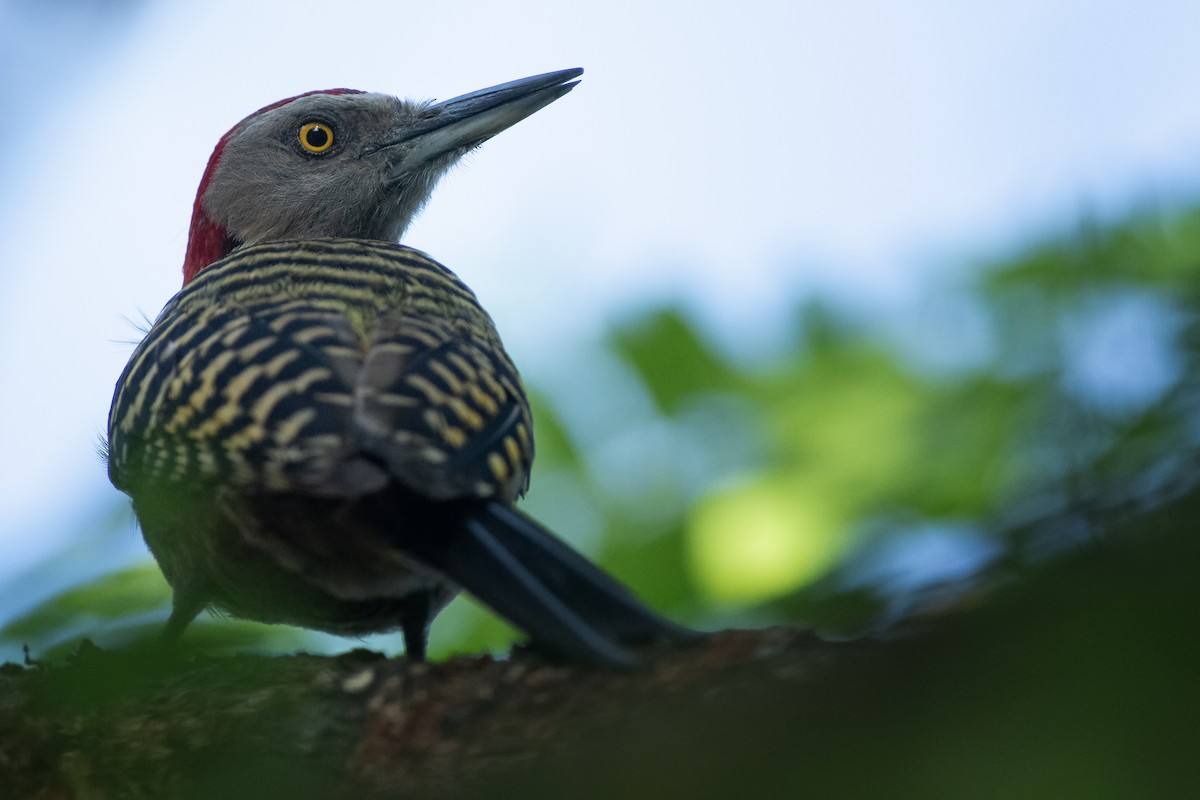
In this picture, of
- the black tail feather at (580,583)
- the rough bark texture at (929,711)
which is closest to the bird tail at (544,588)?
the black tail feather at (580,583)

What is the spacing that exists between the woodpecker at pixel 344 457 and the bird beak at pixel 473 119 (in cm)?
188

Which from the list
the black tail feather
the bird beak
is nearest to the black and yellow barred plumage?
the black tail feather

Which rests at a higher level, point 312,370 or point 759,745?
point 312,370

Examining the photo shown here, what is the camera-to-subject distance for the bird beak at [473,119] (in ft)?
25.0

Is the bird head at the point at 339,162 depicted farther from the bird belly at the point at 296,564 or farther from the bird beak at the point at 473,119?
the bird belly at the point at 296,564

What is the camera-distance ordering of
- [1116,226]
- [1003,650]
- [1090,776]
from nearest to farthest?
[1090,776] → [1003,650] → [1116,226]

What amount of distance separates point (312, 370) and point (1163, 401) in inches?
126

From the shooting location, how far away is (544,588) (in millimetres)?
3232

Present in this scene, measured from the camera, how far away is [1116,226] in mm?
1721

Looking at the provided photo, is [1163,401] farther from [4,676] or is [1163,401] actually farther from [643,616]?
[4,676]

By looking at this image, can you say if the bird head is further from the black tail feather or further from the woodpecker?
the black tail feather

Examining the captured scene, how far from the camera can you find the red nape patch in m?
7.73

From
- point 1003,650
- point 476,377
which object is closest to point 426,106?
point 476,377

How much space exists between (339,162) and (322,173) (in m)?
0.13
